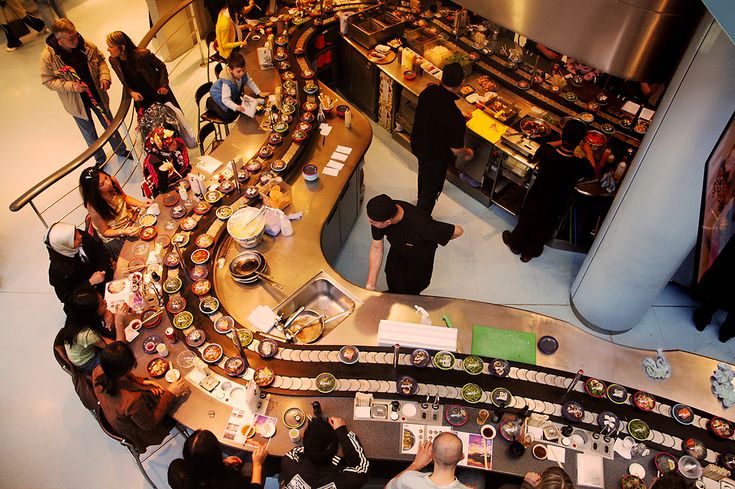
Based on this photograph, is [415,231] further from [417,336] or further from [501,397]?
[501,397]

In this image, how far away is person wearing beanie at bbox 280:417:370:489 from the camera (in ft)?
10.6

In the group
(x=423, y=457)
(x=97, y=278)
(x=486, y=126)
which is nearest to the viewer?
(x=423, y=457)

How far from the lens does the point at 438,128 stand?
18.7 feet

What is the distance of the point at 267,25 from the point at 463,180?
12.6 feet

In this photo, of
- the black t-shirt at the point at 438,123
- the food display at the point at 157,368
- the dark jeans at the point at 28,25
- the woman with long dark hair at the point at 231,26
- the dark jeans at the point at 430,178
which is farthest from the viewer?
the dark jeans at the point at 28,25

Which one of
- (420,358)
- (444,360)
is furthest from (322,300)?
(444,360)

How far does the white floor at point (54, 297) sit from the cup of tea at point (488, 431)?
2.48m

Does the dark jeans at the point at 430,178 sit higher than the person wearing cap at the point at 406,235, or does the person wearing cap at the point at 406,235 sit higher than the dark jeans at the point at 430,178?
the person wearing cap at the point at 406,235

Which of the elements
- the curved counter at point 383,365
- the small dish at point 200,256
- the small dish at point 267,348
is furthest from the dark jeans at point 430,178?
the small dish at point 267,348

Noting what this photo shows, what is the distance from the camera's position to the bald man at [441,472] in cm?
318

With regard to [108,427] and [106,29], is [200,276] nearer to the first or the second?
[108,427]

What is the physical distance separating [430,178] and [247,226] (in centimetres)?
243

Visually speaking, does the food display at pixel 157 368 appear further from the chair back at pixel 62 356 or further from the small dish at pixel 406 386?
the small dish at pixel 406 386

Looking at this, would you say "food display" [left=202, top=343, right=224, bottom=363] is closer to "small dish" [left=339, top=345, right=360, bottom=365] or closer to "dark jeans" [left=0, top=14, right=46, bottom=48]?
"small dish" [left=339, top=345, right=360, bottom=365]
